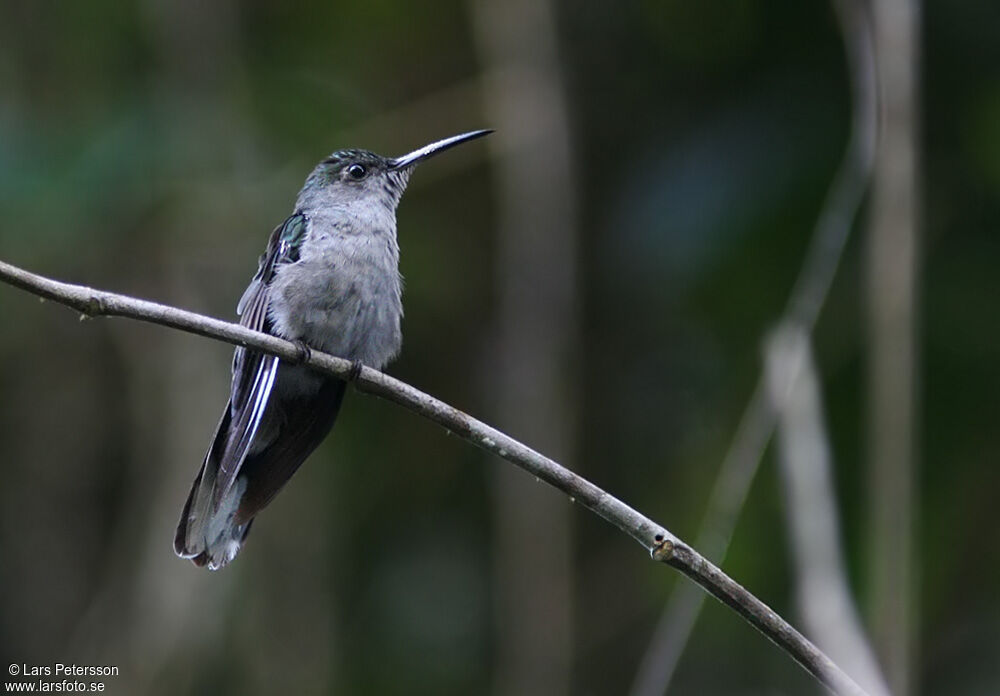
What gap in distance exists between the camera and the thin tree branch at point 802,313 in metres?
2.89

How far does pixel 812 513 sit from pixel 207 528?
1.33m

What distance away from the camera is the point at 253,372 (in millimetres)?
2914

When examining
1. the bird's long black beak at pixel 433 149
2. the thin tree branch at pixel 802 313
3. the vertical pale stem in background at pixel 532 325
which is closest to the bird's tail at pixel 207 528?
the thin tree branch at pixel 802 313

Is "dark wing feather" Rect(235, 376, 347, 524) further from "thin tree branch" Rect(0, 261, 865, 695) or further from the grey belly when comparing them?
"thin tree branch" Rect(0, 261, 865, 695)

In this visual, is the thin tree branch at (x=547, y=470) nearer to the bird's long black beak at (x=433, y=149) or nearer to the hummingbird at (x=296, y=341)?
the hummingbird at (x=296, y=341)

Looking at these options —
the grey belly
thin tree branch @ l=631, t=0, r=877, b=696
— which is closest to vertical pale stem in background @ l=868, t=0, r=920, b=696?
thin tree branch @ l=631, t=0, r=877, b=696

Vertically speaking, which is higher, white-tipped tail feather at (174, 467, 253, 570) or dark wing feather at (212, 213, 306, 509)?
dark wing feather at (212, 213, 306, 509)

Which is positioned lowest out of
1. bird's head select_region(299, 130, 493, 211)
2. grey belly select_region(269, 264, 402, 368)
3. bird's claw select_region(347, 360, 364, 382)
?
bird's claw select_region(347, 360, 364, 382)

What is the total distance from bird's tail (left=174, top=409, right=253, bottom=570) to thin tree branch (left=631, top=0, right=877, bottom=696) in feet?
3.35

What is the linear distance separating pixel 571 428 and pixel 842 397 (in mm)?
A: 935

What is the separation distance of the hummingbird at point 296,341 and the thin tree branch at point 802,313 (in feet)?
3.13

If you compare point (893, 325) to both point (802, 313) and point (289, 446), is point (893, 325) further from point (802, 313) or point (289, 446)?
point (289, 446)

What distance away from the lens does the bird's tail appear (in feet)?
8.81

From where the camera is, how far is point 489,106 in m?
4.59
